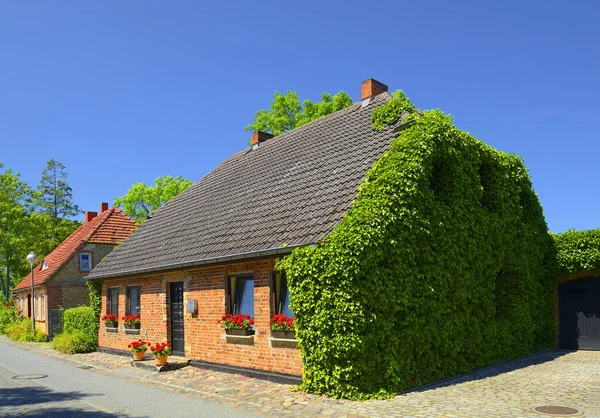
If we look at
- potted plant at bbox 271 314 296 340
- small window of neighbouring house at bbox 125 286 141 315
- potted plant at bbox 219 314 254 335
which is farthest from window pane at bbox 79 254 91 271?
potted plant at bbox 271 314 296 340

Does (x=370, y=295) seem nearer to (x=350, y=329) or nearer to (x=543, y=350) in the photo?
(x=350, y=329)

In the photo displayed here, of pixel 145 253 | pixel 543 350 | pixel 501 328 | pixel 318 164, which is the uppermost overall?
pixel 318 164

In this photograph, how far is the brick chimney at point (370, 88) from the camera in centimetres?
1659

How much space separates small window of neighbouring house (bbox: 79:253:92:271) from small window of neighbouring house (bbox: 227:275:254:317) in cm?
1819

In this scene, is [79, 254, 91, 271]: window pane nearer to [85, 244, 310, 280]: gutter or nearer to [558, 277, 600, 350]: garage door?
[85, 244, 310, 280]: gutter

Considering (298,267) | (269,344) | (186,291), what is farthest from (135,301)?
(298,267)

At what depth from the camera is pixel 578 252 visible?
52.9ft

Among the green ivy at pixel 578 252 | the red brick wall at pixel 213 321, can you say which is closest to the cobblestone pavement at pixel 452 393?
the red brick wall at pixel 213 321

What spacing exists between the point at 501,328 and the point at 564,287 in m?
4.40

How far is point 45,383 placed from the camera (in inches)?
506

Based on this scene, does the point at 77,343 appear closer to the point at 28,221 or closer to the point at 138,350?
the point at 138,350

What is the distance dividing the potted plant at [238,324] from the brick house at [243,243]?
25cm

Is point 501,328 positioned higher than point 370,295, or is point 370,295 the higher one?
point 370,295

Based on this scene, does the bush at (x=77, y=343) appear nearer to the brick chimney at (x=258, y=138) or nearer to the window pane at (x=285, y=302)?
the brick chimney at (x=258, y=138)
